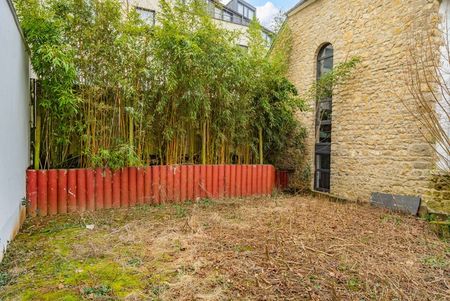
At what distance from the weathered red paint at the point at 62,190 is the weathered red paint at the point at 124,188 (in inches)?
32.1

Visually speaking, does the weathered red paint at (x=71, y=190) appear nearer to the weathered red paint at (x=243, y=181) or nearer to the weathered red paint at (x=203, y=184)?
the weathered red paint at (x=203, y=184)

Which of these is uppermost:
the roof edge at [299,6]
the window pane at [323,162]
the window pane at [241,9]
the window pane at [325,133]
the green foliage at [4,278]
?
the window pane at [241,9]

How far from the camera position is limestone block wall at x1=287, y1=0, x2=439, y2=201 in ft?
15.4

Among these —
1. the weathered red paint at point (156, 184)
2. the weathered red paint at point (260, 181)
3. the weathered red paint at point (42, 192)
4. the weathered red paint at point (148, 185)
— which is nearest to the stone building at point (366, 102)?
the weathered red paint at point (260, 181)

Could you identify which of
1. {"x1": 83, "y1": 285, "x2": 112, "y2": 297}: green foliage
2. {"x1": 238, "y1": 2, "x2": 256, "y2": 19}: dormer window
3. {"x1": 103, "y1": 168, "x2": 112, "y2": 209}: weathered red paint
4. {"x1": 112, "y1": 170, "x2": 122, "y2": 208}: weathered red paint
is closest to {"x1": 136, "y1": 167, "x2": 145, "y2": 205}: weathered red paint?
{"x1": 112, "y1": 170, "x2": 122, "y2": 208}: weathered red paint

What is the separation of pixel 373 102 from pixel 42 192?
5935 millimetres

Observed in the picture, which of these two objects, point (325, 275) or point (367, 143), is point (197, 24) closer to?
point (367, 143)

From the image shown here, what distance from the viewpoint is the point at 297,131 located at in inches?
283

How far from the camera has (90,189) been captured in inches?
169

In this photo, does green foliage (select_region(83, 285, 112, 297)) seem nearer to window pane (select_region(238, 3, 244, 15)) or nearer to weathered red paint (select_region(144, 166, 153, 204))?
weathered red paint (select_region(144, 166, 153, 204))

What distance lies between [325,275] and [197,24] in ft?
14.8

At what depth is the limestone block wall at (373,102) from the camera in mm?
4699

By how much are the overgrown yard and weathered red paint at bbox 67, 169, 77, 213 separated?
0.41m

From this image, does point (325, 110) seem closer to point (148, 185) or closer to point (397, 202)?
point (397, 202)
